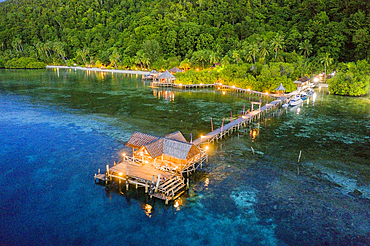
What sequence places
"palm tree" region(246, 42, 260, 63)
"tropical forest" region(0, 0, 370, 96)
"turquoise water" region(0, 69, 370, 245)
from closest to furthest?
"turquoise water" region(0, 69, 370, 245)
"tropical forest" region(0, 0, 370, 96)
"palm tree" region(246, 42, 260, 63)

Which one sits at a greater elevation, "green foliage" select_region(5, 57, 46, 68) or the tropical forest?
the tropical forest

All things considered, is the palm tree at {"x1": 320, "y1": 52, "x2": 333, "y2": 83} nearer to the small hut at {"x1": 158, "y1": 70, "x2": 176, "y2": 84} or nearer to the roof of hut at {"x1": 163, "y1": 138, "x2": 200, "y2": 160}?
the small hut at {"x1": 158, "y1": 70, "x2": 176, "y2": 84}

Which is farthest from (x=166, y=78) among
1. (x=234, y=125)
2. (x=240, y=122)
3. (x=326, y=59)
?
(x=326, y=59)

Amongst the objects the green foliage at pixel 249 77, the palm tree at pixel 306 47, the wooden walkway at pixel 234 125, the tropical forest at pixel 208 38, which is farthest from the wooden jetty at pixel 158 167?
the palm tree at pixel 306 47

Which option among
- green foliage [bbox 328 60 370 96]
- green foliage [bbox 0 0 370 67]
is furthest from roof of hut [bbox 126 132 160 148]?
green foliage [bbox 0 0 370 67]

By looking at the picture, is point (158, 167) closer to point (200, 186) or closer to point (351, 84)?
point (200, 186)

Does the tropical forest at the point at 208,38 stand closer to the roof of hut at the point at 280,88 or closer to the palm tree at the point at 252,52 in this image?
the palm tree at the point at 252,52

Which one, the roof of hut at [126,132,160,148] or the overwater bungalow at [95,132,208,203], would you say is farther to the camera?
the roof of hut at [126,132,160,148]
